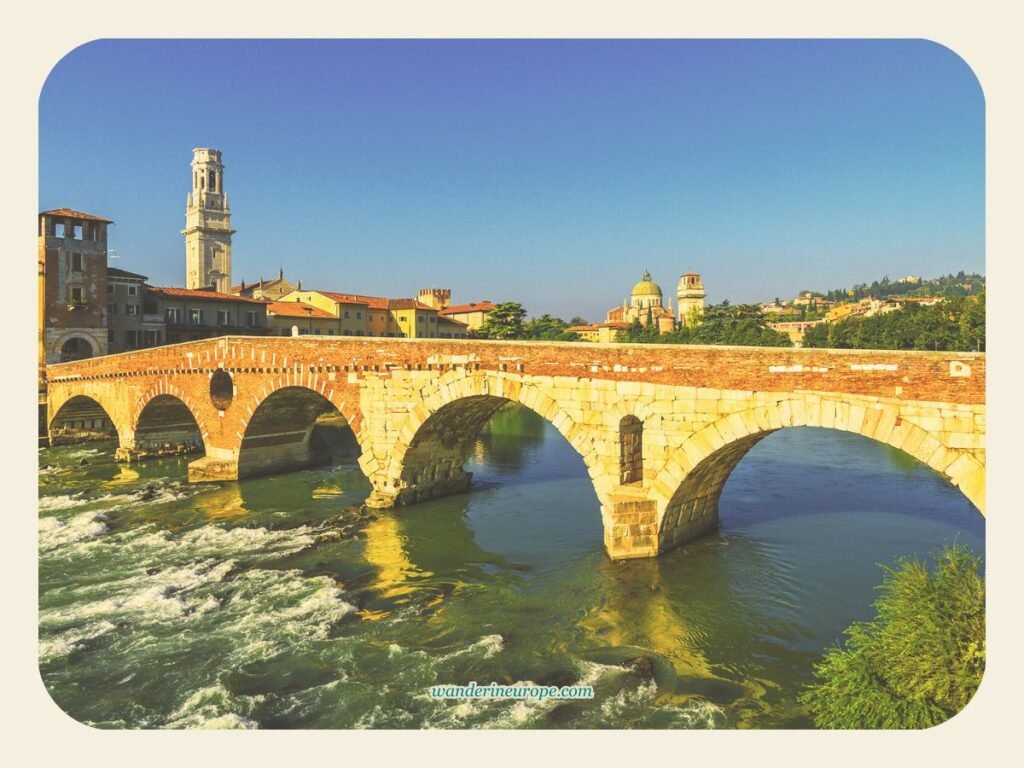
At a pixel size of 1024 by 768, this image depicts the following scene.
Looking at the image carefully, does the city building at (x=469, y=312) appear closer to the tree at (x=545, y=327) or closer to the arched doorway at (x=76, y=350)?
the tree at (x=545, y=327)

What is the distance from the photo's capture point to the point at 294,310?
49125mm

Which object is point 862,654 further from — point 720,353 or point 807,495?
point 807,495

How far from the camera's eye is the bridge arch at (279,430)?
22341 mm

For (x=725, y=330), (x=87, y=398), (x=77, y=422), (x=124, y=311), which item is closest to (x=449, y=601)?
(x=87, y=398)

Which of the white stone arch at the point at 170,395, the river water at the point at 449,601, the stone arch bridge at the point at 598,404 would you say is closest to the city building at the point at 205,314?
the white stone arch at the point at 170,395

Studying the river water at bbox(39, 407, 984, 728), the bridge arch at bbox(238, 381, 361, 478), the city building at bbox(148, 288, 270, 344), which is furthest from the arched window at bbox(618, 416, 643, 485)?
the city building at bbox(148, 288, 270, 344)

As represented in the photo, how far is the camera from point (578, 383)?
14.9 meters

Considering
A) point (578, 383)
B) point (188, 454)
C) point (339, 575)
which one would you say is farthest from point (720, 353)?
point (188, 454)

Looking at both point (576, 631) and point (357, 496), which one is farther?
point (357, 496)

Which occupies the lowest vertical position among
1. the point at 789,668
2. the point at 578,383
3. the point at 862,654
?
the point at 789,668

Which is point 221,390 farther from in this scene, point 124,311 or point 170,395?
point 124,311

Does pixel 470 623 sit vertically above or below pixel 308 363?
below

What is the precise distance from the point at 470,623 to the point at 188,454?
2039 cm

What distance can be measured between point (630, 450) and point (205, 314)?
37.4 m
